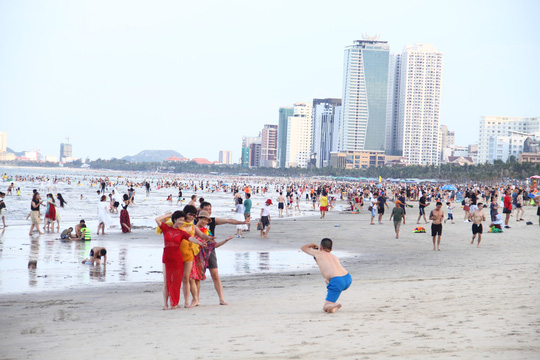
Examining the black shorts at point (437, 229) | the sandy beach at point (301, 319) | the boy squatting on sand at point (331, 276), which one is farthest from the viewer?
the black shorts at point (437, 229)

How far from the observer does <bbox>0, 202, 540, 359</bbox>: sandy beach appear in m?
5.69

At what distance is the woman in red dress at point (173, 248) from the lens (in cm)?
792

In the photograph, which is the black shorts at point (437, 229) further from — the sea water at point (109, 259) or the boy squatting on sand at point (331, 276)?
the boy squatting on sand at point (331, 276)

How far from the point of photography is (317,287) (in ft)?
35.0

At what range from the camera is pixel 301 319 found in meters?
7.25

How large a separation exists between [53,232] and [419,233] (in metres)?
13.9

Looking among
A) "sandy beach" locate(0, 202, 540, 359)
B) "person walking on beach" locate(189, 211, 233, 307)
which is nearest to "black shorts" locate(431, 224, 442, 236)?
"sandy beach" locate(0, 202, 540, 359)

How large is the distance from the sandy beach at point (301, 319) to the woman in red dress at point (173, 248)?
471 millimetres

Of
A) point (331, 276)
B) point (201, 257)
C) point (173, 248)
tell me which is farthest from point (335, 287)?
point (173, 248)

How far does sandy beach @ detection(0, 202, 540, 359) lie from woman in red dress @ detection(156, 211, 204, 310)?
0.47m

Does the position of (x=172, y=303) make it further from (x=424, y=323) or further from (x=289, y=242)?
(x=289, y=242)

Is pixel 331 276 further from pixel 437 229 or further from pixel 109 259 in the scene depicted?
pixel 437 229

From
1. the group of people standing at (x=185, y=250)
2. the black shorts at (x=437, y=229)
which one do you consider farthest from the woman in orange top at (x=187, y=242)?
the black shorts at (x=437, y=229)

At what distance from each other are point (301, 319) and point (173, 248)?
6.68ft
